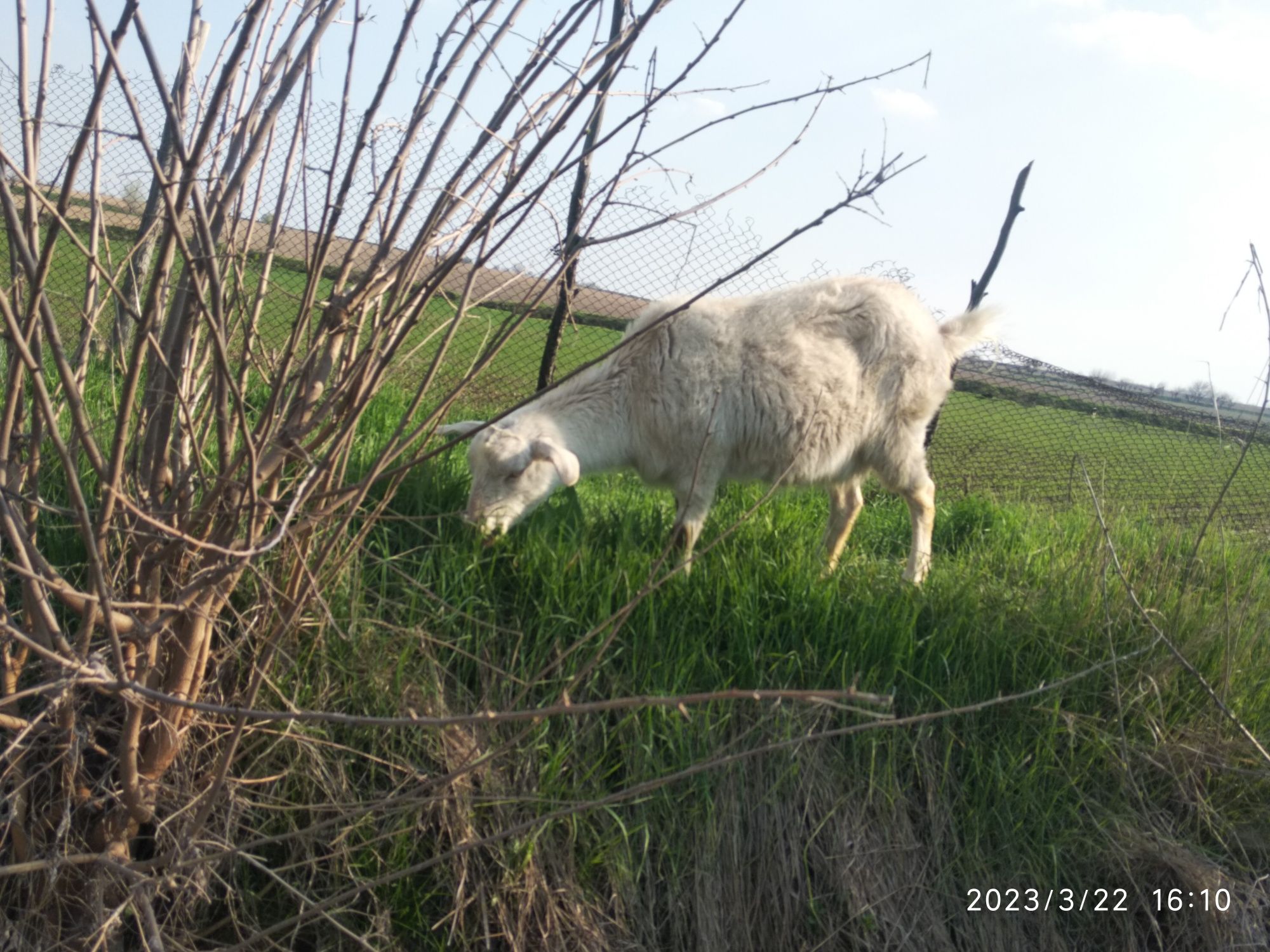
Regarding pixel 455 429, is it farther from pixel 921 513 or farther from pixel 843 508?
pixel 921 513

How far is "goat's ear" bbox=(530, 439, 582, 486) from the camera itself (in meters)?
4.72

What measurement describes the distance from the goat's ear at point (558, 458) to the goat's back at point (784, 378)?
22.3 inches

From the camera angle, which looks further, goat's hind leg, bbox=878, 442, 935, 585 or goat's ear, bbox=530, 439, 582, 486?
goat's hind leg, bbox=878, 442, 935, 585

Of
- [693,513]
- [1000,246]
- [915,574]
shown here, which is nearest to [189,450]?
[693,513]

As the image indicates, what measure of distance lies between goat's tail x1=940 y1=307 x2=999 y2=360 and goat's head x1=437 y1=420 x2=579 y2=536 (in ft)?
8.16

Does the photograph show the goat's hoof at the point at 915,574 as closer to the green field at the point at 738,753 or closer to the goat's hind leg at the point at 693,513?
the green field at the point at 738,753

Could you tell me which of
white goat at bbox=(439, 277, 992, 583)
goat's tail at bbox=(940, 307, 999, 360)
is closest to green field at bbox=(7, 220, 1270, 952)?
white goat at bbox=(439, 277, 992, 583)

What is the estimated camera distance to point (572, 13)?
2.14 metres

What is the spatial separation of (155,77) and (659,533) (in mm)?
3478

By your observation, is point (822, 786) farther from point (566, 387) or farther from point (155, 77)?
point (155, 77)

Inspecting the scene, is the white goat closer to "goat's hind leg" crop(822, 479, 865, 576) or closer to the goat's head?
the goat's head

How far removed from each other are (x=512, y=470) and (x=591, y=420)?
71 centimetres

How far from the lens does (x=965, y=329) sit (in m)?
5.95

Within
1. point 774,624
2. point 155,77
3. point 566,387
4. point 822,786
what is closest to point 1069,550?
point 774,624
